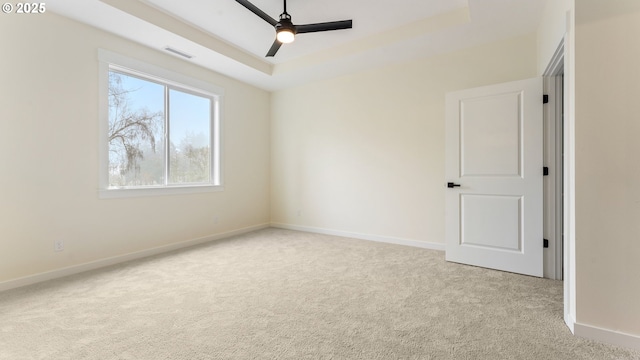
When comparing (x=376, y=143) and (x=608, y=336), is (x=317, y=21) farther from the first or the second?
(x=608, y=336)

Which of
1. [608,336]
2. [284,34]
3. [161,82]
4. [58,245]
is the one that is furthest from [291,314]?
[161,82]

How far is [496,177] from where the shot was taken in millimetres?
3000

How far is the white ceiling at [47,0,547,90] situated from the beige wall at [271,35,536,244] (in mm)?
284

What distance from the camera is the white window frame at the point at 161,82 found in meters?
3.14

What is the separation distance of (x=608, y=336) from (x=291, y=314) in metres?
2.04

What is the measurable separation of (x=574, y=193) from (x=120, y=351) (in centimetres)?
298

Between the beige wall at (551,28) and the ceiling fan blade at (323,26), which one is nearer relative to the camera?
the beige wall at (551,28)

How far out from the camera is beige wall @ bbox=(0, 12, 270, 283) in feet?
8.34

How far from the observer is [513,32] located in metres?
3.16

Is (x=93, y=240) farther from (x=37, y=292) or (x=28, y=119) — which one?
(x=28, y=119)

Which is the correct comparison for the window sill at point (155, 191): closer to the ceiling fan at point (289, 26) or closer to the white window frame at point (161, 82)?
the white window frame at point (161, 82)

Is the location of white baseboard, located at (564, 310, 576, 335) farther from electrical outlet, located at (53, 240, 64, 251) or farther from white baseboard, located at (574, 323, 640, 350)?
electrical outlet, located at (53, 240, 64, 251)

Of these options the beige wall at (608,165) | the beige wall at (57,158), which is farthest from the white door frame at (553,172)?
the beige wall at (57,158)

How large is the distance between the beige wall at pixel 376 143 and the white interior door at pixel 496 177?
0.49m
